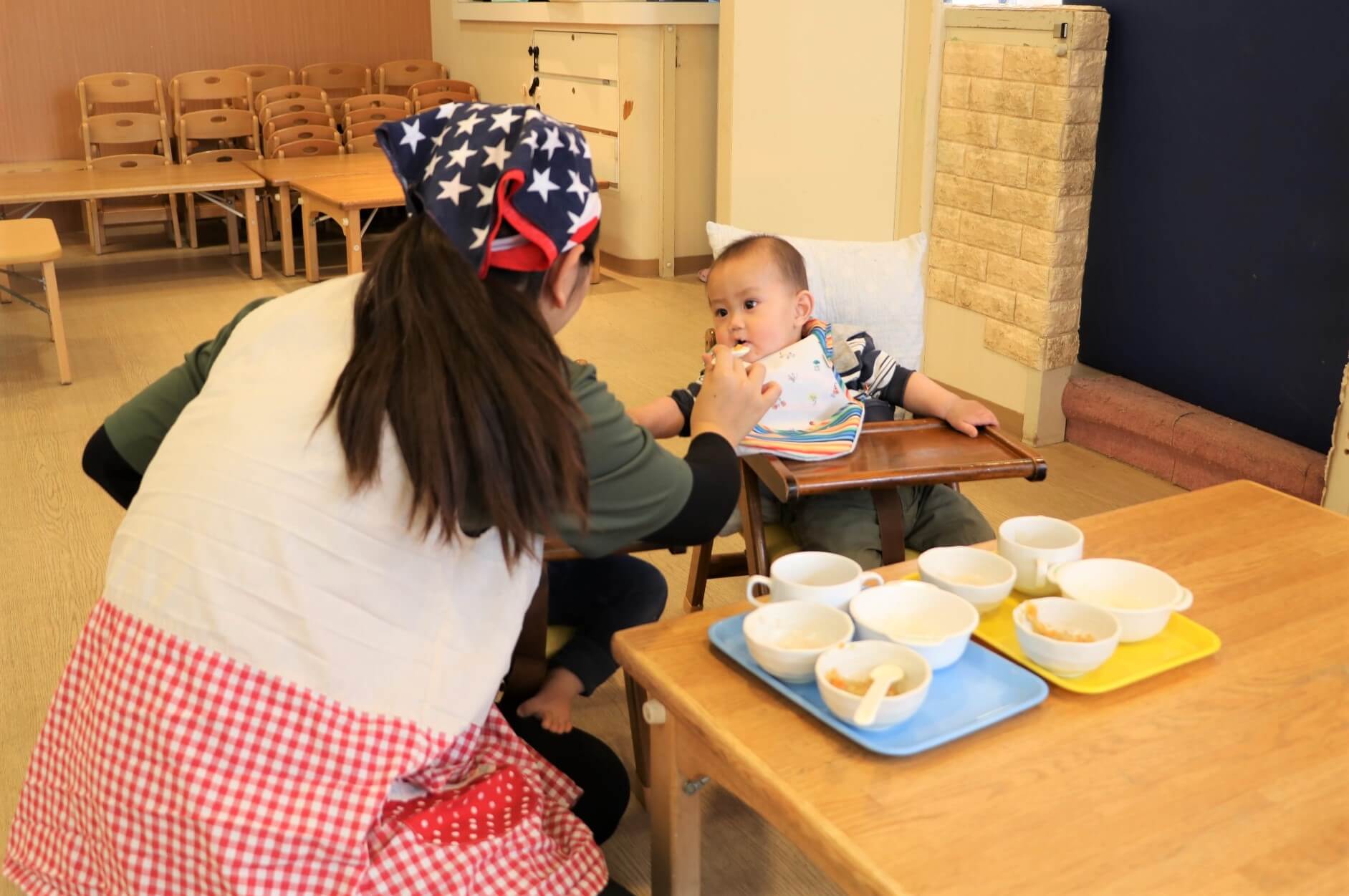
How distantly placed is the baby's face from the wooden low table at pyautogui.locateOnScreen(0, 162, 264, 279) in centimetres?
413

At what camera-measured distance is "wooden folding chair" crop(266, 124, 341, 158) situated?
262 inches

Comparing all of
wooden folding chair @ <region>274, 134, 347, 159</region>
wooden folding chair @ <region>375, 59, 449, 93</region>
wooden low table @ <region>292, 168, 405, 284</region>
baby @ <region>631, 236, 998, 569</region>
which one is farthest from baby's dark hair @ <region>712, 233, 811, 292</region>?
wooden folding chair @ <region>375, 59, 449, 93</region>

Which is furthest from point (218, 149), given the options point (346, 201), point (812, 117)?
point (812, 117)

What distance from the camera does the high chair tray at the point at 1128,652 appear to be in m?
1.34

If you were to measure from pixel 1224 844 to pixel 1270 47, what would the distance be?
266 centimetres

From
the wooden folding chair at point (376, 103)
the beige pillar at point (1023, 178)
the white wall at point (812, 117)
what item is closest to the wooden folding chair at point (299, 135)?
the wooden folding chair at point (376, 103)

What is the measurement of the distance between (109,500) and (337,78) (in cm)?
483

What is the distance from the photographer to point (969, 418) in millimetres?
2117

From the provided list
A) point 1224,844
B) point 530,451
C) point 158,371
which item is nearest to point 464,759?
point 530,451

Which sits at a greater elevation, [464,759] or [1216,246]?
[1216,246]

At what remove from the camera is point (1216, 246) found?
11.0 feet

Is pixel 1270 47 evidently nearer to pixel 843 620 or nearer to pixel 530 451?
pixel 843 620

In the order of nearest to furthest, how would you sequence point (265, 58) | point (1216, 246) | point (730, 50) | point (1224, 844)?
point (1224, 844) < point (1216, 246) < point (730, 50) < point (265, 58)

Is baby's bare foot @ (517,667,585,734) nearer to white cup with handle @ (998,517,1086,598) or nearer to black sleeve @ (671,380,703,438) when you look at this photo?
black sleeve @ (671,380,703,438)
